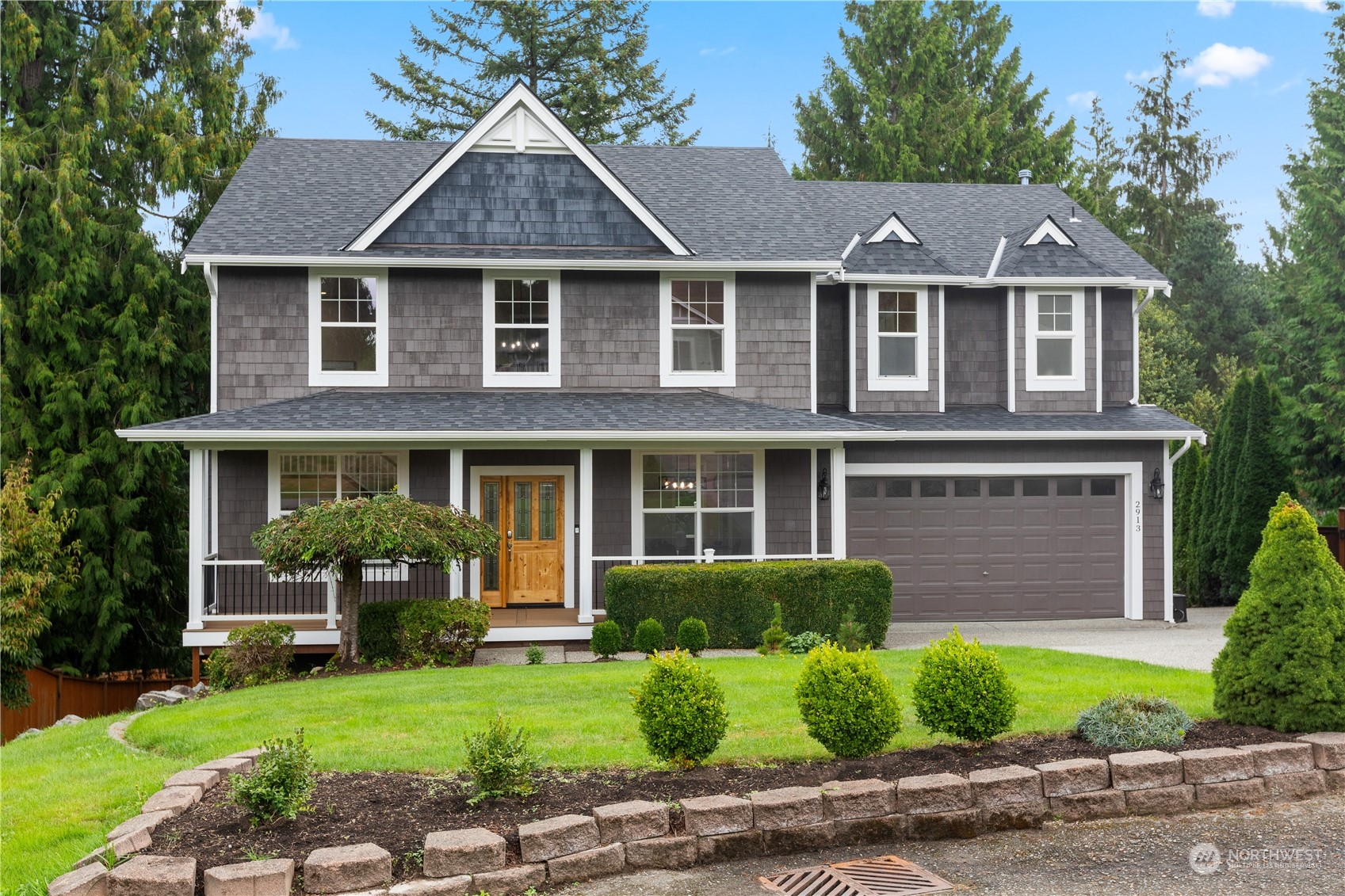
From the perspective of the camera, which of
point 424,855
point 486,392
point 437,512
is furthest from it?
point 486,392

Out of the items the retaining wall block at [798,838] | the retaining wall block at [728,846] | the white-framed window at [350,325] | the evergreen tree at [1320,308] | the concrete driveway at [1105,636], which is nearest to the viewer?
the retaining wall block at [728,846]

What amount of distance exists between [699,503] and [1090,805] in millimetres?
10399

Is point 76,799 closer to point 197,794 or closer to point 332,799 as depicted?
point 197,794

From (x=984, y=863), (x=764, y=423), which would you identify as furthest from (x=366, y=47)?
(x=984, y=863)

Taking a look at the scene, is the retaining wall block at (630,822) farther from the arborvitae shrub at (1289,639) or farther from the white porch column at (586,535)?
the white porch column at (586,535)

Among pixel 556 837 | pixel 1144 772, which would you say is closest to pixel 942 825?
pixel 1144 772

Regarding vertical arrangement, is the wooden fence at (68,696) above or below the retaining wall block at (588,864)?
below

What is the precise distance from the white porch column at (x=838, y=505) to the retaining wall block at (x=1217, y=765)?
8878mm

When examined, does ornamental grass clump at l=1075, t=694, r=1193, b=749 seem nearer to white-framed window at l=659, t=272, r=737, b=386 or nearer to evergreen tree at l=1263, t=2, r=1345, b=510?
white-framed window at l=659, t=272, r=737, b=386

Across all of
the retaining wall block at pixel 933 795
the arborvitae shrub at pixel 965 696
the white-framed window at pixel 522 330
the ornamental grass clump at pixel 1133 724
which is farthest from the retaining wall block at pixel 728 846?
the white-framed window at pixel 522 330

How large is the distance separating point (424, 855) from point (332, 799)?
128 centimetres

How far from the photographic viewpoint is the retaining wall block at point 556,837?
575 centimetres

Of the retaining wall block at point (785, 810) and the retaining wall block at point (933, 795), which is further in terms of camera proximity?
the retaining wall block at point (933, 795)

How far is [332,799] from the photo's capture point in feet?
21.7
